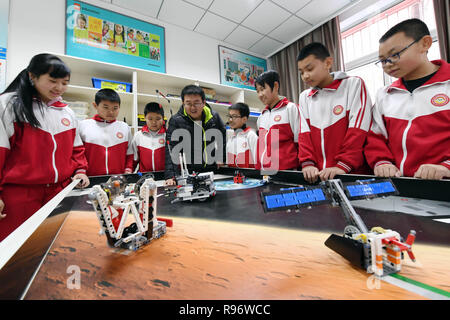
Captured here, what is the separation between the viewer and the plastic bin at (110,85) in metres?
2.27

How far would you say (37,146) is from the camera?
44.2 inches

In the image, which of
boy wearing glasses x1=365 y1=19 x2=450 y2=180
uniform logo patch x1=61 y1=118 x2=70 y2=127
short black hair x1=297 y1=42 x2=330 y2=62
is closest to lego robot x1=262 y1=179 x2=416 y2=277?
boy wearing glasses x1=365 y1=19 x2=450 y2=180

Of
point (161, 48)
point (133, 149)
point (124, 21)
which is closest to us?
point (133, 149)

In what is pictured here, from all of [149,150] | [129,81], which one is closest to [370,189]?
[149,150]

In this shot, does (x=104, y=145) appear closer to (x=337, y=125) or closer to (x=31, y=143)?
(x=31, y=143)

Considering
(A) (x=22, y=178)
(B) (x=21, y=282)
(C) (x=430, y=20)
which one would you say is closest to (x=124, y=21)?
(A) (x=22, y=178)

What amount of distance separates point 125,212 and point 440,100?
1540 millimetres

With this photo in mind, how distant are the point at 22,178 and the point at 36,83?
0.58 m

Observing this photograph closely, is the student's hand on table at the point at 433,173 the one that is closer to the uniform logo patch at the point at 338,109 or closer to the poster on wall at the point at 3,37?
the uniform logo patch at the point at 338,109

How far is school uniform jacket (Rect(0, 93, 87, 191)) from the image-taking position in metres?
1.05

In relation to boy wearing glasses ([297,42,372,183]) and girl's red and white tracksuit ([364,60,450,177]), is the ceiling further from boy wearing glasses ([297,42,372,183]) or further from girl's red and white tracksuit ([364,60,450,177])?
girl's red and white tracksuit ([364,60,450,177])

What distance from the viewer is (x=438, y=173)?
78cm

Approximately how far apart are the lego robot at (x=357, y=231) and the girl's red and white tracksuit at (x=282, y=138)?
1066mm
